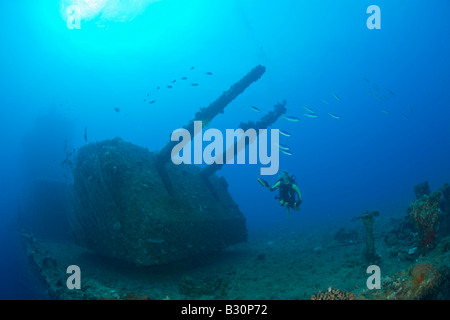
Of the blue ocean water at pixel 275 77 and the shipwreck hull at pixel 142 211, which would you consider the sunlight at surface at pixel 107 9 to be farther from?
the shipwreck hull at pixel 142 211

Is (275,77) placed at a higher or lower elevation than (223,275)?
higher

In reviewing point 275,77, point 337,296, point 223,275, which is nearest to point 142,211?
point 223,275

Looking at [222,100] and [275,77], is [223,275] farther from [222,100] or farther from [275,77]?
[275,77]

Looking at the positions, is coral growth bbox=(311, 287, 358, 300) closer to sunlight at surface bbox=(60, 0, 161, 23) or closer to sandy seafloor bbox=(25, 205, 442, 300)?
sandy seafloor bbox=(25, 205, 442, 300)

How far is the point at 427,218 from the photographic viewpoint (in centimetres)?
556

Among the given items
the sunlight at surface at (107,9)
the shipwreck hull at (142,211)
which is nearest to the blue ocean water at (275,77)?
the sunlight at surface at (107,9)

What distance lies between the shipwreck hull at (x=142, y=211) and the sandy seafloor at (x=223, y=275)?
0.63 m

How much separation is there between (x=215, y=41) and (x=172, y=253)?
3487 inches

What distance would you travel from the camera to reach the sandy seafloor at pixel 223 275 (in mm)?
4930

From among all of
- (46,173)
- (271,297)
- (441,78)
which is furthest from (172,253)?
(441,78)

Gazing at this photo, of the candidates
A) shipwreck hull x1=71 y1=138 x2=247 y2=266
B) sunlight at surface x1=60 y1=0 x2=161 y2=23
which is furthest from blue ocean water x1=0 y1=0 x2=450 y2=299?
shipwreck hull x1=71 y1=138 x2=247 y2=266

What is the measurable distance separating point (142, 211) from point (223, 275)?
2982 millimetres

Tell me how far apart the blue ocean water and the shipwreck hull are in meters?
19.6

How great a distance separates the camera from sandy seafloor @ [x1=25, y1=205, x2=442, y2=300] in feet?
16.2
